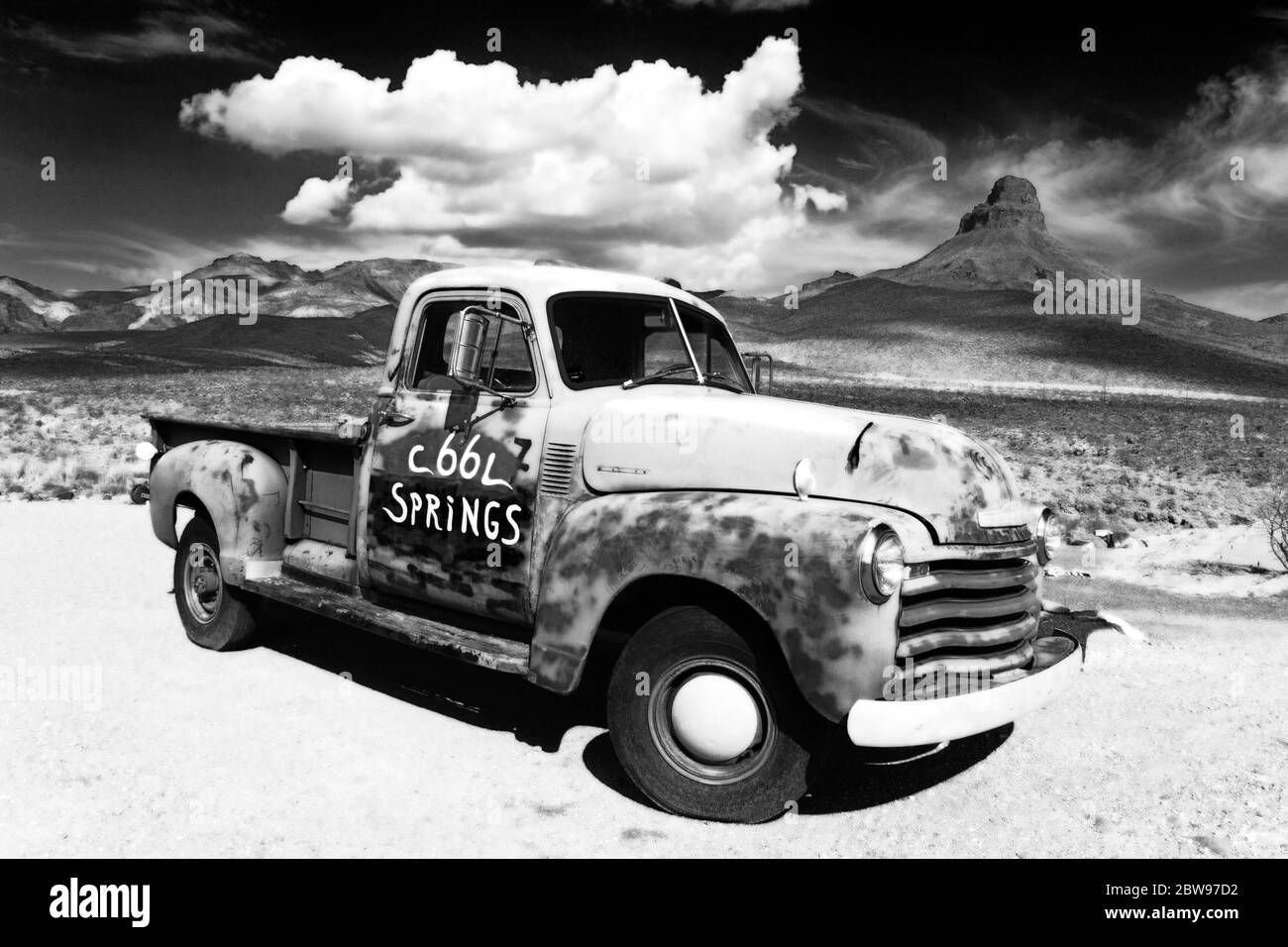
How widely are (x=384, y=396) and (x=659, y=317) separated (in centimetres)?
160

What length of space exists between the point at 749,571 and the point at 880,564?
19.1 inches

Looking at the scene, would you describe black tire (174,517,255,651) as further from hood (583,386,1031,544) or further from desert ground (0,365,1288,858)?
hood (583,386,1031,544)

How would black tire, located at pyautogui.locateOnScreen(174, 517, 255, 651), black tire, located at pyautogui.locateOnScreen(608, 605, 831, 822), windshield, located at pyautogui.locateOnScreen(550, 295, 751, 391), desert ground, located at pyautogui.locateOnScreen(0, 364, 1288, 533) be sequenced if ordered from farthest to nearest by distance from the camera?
desert ground, located at pyautogui.locateOnScreen(0, 364, 1288, 533) → black tire, located at pyautogui.locateOnScreen(174, 517, 255, 651) → windshield, located at pyautogui.locateOnScreen(550, 295, 751, 391) → black tire, located at pyautogui.locateOnScreen(608, 605, 831, 822)

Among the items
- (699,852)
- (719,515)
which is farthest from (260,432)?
(699,852)

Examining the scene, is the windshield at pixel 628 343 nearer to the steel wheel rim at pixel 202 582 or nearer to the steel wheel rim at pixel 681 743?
the steel wheel rim at pixel 681 743

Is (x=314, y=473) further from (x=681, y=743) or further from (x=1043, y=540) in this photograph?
(x=1043, y=540)

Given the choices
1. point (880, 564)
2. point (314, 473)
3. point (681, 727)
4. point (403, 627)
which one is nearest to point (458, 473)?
point (403, 627)

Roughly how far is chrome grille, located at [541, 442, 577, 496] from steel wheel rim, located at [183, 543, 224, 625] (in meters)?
2.95

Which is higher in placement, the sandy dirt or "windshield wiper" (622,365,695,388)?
"windshield wiper" (622,365,695,388)

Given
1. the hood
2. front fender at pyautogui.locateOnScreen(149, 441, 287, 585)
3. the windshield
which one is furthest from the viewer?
front fender at pyautogui.locateOnScreen(149, 441, 287, 585)

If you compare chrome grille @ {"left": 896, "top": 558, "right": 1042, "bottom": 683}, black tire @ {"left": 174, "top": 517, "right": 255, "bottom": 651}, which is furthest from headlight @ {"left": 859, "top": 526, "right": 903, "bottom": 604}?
black tire @ {"left": 174, "top": 517, "right": 255, "bottom": 651}

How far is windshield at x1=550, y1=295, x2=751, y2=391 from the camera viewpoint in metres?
4.79

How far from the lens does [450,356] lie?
503 centimetres
